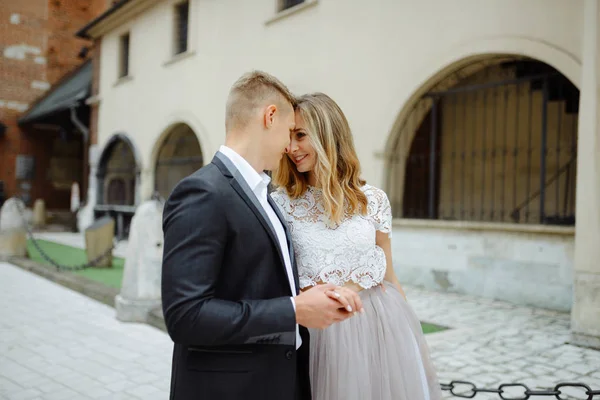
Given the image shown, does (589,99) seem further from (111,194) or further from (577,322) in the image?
(111,194)

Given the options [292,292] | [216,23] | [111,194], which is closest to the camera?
[292,292]

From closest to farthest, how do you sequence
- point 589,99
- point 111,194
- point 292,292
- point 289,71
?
point 292,292, point 589,99, point 289,71, point 111,194

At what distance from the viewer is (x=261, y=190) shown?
1609 millimetres

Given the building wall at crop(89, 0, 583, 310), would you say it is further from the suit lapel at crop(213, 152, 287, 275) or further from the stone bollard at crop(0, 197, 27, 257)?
the suit lapel at crop(213, 152, 287, 275)

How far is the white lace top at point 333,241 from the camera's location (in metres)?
2.02

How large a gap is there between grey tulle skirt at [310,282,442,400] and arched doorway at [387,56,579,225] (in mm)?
6017

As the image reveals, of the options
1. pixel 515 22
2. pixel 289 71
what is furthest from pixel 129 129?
pixel 515 22

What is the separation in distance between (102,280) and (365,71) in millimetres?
5635

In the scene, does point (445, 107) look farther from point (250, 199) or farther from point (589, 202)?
point (250, 199)

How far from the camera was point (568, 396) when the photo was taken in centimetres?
356

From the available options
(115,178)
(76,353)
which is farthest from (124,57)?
(76,353)

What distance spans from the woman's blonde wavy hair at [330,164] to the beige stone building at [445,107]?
370 cm

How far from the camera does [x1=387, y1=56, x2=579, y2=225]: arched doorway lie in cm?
823

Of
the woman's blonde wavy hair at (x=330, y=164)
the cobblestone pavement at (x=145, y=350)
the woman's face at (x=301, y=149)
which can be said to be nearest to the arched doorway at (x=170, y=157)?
the cobblestone pavement at (x=145, y=350)
